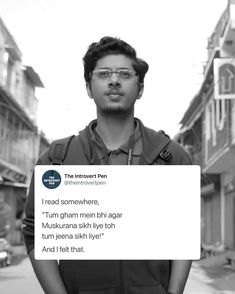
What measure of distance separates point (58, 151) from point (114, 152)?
0.68 feet

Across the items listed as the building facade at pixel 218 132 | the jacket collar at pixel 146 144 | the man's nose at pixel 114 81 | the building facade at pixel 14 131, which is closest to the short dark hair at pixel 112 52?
the man's nose at pixel 114 81

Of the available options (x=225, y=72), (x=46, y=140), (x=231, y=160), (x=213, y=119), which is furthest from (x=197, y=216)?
(x=46, y=140)

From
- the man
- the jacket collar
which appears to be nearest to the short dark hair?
the man

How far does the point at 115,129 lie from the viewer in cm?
258

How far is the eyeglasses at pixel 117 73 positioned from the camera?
251cm

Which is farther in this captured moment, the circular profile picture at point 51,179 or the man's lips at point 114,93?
the man's lips at point 114,93

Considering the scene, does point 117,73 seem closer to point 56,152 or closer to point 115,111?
point 115,111

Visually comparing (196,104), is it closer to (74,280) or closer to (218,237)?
(218,237)

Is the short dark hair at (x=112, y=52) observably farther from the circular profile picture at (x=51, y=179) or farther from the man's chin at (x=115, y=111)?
the circular profile picture at (x=51, y=179)

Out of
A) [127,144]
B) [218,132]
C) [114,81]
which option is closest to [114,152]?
[127,144]

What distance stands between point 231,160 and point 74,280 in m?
20.4

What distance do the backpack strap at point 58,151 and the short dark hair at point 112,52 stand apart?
1.01 ft

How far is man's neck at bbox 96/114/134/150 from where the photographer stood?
257 centimetres

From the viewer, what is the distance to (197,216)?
2404mm
